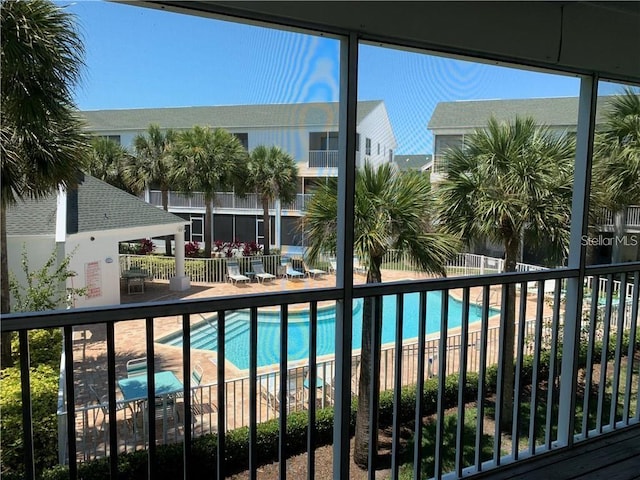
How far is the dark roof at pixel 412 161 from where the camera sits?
3110 mm

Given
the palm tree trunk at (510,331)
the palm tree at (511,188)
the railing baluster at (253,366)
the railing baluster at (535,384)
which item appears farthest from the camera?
the palm tree at (511,188)

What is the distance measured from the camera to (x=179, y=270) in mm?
2098

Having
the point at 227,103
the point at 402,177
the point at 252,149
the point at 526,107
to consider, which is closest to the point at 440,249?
the point at 402,177

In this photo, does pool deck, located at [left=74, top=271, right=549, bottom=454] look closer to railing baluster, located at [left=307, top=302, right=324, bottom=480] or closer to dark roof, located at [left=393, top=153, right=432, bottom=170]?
railing baluster, located at [left=307, top=302, right=324, bottom=480]

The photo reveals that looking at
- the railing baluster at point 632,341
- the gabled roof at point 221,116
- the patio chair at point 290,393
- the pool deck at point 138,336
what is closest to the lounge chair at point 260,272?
the pool deck at point 138,336

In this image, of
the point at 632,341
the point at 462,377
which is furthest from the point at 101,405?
the point at 632,341

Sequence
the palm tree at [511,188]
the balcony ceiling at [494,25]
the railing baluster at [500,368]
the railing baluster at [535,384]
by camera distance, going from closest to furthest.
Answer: the balcony ceiling at [494,25], the railing baluster at [500,368], the railing baluster at [535,384], the palm tree at [511,188]

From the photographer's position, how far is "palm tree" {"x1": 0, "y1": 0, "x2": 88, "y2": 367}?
1.59 m

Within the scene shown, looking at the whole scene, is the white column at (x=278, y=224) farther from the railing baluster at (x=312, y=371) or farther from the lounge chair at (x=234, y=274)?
the railing baluster at (x=312, y=371)

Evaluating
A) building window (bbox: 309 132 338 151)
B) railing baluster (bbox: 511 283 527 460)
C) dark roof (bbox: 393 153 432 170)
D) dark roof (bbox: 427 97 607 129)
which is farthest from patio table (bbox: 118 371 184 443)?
dark roof (bbox: 427 97 607 129)

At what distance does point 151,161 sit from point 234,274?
2.02ft

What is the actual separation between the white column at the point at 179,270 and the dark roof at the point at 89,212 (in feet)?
0.28

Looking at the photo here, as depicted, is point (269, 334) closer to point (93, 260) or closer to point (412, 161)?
point (93, 260)

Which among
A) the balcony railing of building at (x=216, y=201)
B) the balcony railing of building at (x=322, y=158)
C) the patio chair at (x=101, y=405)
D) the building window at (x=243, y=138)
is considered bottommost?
the patio chair at (x=101, y=405)
